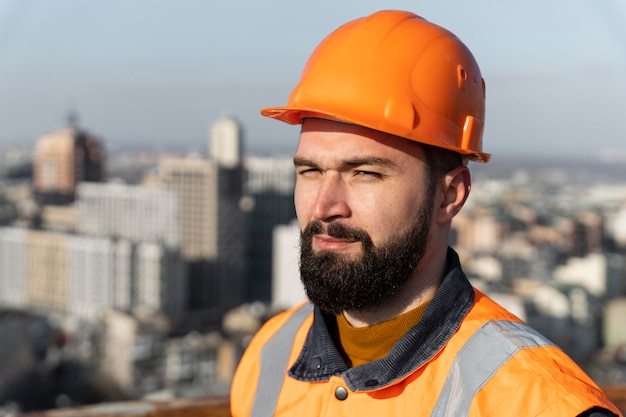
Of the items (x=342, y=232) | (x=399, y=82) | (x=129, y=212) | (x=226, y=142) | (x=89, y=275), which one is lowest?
(x=89, y=275)

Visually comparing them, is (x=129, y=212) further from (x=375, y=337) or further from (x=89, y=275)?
(x=375, y=337)

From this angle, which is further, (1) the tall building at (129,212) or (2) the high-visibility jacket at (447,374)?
(1) the tall building at (129,212)

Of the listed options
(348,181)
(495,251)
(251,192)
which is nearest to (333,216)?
(348,181)

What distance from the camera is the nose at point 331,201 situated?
2.80 feet

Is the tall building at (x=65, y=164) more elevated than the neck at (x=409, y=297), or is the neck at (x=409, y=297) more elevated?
the neck at (x=409, y=297)

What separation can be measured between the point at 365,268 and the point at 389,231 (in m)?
0.04

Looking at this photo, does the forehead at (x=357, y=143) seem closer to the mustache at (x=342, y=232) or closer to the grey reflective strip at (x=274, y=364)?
the mustache at (x=342, y=232)

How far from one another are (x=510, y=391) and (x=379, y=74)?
34cm

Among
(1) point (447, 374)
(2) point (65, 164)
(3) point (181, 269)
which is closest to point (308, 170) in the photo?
(1) point (447, 374)

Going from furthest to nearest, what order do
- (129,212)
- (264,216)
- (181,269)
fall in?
(264,216), (129,212), (181,269)

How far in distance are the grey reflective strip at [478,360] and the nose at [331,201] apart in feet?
0.57

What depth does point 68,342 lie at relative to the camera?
2456cm

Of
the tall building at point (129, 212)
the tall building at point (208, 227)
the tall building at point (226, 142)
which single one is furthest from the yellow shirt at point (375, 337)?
the tall building at point (226, 142)

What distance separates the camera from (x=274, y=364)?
3.21 feet
